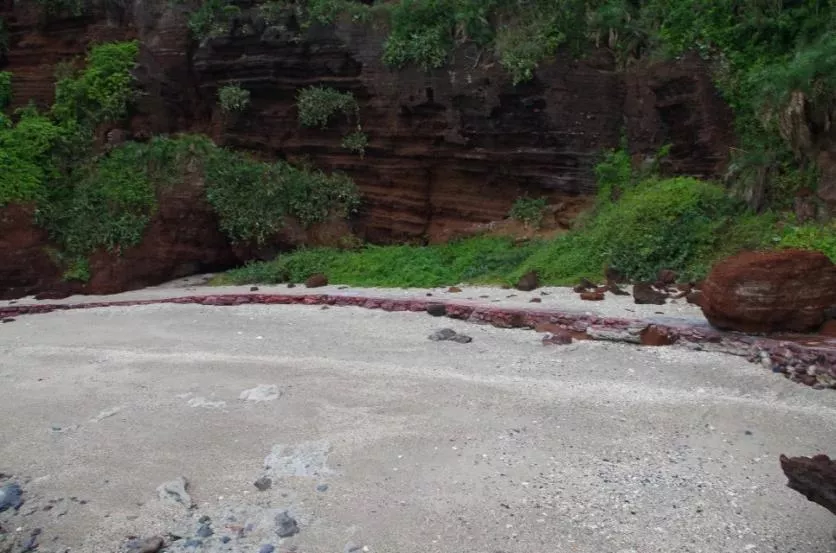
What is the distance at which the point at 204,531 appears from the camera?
522 centimetres

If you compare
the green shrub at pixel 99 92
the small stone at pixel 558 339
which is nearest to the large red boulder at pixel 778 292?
the small stone at pixel 558 339

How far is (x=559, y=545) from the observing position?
4.80 meters

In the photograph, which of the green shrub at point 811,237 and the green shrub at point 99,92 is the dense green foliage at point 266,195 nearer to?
the green shrub at point 99,92

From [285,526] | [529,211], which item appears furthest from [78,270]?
[285,526]

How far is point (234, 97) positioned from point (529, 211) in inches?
325

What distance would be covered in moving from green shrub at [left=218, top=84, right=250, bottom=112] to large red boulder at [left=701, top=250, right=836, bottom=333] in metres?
13.9

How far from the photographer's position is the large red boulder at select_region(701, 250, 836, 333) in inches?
332

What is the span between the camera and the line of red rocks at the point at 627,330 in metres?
7.38

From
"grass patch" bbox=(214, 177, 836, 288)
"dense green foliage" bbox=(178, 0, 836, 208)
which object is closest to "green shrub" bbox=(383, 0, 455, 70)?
"dense green foliage" bbox=(178, 0, 836, 208)

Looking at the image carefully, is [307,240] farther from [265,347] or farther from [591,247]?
[265,347]

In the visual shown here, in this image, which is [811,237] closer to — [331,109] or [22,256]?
[331,109]

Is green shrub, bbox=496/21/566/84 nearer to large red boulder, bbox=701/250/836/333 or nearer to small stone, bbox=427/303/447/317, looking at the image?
small stone, bbox=427/303/447/317

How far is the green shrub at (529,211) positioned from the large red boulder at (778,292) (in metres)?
7.67

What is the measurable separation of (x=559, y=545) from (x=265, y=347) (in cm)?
557
